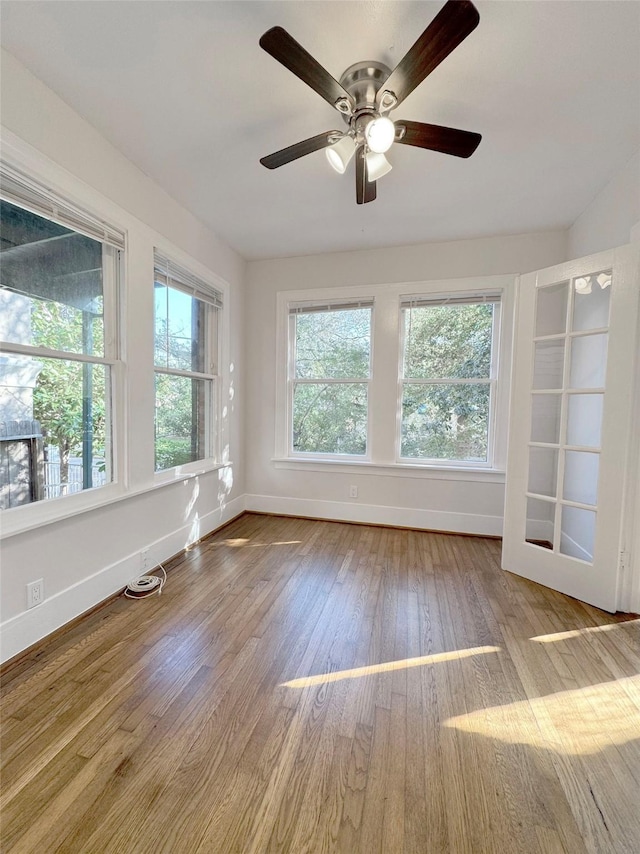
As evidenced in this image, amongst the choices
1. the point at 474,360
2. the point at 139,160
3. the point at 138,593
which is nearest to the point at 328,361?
the point at 474,360

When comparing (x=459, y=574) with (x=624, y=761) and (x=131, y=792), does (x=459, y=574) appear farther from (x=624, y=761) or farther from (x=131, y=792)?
(x=131, y=792)

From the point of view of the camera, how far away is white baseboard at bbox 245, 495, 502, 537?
11.1 feet

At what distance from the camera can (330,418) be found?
12.4ft

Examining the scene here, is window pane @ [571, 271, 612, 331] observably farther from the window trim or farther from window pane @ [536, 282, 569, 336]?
the window trim

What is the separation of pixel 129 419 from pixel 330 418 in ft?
6.51

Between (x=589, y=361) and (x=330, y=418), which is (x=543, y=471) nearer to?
(x=589, y=361)

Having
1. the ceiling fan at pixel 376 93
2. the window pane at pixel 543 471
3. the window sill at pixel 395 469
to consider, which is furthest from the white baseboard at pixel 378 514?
the ceiling fan at pixel 376 93

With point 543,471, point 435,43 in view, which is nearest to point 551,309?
point 543,471

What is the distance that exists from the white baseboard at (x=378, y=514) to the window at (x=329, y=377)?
0.56 m

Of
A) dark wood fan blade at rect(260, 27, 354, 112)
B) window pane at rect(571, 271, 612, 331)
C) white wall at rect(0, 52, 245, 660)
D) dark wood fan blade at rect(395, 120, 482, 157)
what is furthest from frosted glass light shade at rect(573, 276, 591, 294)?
white wall at rect(0, 52, 245, 660)

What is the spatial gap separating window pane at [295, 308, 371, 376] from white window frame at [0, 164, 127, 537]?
1.89 meters

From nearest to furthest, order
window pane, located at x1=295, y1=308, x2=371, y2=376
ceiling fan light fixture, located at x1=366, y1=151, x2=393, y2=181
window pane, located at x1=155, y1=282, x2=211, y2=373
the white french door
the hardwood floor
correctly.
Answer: the hardwood floor < ceiling fan light fixture, located at x1=366, y1=151, x2=393, y2=181 < the white french door < window pane, located at x1=155, y1=282, x2=211, y2=373 < window pane, located at x1=295, y1=308, x2=371, y2=376

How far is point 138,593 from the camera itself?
2.27 metres

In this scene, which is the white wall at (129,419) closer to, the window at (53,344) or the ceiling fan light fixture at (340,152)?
the window at (53,344)
